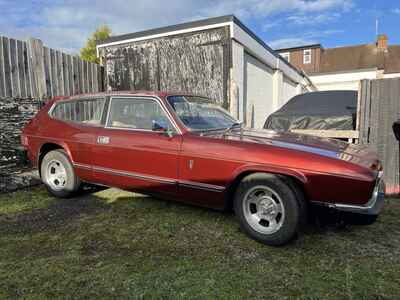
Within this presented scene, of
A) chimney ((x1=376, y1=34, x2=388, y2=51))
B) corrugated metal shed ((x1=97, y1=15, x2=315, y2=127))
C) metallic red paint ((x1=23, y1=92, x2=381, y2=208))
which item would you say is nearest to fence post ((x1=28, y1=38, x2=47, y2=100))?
metallic red paint ((x1=23, y1=92, x2=381, y2=208))

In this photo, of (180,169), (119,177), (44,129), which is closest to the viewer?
(180,169)

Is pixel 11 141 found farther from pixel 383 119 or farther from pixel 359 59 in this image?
pixel 359 59

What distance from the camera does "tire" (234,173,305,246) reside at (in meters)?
2.76

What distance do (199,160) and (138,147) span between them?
2.91 feet

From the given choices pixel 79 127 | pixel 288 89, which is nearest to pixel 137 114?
pixel 79 127

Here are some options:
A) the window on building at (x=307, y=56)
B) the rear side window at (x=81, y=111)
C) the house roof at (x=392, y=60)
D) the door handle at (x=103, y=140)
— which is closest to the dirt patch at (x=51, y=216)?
the door handle at (x=103, y=140)

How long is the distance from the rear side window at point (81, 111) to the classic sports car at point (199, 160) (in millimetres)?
17

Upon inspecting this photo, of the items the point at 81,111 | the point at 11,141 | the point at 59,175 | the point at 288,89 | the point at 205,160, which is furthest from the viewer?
the point at 288,89

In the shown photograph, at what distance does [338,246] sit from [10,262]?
3178 mm

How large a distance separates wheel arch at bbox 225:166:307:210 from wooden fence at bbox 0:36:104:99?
4562mm

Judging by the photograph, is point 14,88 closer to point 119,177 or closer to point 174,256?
point 119,177

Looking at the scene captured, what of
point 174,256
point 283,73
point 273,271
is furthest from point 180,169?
point 283,73

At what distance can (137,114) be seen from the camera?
388 cm

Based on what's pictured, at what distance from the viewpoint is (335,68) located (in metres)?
28.8
